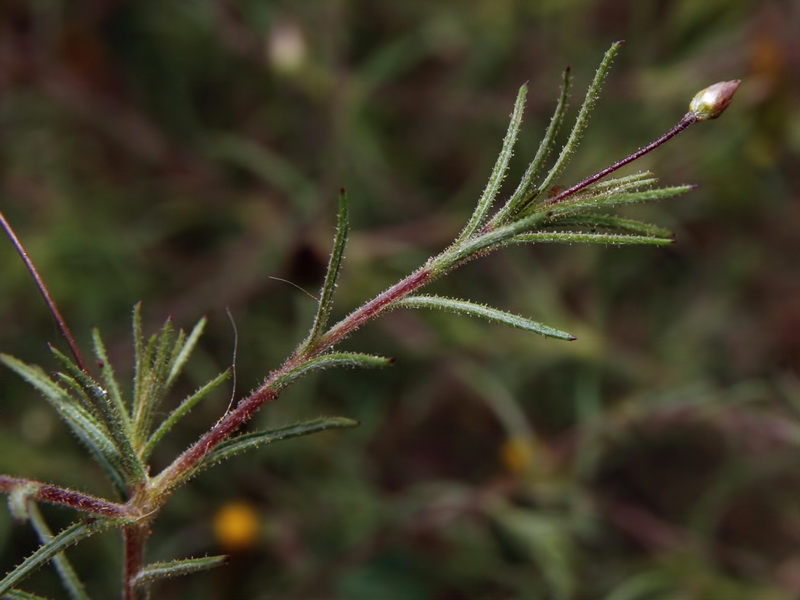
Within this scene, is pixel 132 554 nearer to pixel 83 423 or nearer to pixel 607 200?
pixel 83 423

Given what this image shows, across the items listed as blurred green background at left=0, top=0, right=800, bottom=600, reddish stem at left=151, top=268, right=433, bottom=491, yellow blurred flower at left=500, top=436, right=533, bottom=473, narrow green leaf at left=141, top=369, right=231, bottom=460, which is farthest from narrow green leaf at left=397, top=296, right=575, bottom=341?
yellow blurred flower at left=500, top=436, right=533, bottom=473

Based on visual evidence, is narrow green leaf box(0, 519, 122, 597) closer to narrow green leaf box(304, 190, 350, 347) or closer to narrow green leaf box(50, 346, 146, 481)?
narrow green leaf box(50, 346, 146, 481)

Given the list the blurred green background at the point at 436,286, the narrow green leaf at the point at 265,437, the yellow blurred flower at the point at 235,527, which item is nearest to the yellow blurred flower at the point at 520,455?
the blurred green background at the point at 436,286

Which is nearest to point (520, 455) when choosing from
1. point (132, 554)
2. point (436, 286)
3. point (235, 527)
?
point (436, 286)

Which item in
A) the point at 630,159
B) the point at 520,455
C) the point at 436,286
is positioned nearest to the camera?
the point at 630,159

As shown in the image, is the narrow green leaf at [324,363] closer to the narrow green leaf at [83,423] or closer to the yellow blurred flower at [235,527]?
the narrow green leaf at [83,423]

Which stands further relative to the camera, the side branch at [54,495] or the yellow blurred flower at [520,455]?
the yellow blurred flower at [520,455]
